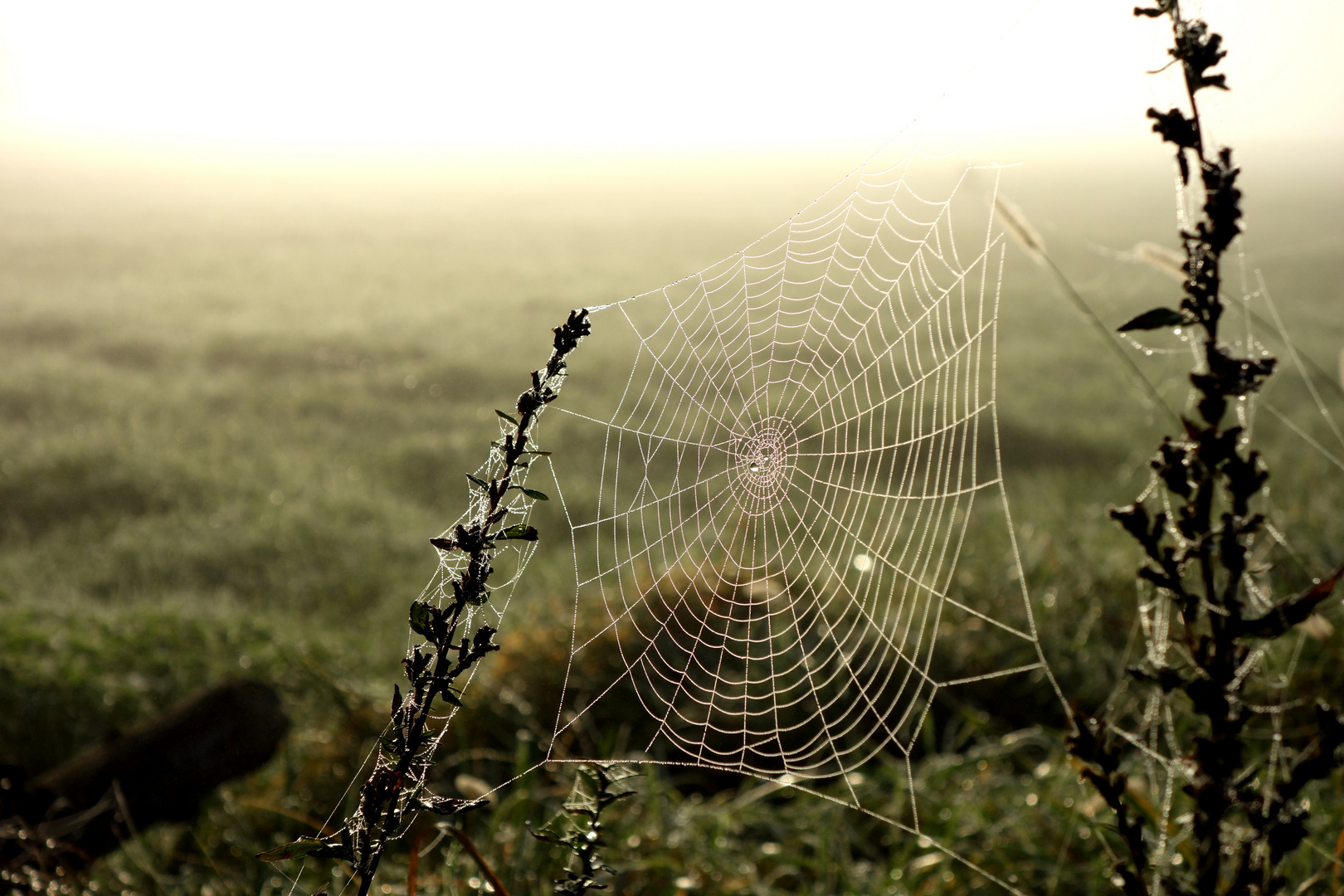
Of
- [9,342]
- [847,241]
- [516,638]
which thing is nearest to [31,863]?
[516,638]

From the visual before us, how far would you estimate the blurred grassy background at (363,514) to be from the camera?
11.3 ft

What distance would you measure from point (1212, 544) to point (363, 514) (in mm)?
7290

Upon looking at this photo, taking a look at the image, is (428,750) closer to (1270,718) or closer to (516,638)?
(516,638)

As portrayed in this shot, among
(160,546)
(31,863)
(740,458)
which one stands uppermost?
(740,458)

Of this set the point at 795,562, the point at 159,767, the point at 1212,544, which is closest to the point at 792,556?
the point at 795,562

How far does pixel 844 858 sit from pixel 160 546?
5.72 m

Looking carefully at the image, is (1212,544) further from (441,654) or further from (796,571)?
(796,571)

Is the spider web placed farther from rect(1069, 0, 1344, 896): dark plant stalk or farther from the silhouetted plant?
rect(1069, 0, 1344, 896): dark plant stalk

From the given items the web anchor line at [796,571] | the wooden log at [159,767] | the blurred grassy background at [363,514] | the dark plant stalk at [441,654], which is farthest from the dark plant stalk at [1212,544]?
the wooden log at [159,767]

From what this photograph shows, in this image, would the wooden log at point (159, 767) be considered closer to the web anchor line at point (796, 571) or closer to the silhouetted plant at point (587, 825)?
the web anchor line at point (796, 571)

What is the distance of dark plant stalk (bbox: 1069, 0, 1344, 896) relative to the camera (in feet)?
3.42

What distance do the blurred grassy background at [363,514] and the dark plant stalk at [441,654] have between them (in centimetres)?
118

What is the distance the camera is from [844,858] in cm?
306

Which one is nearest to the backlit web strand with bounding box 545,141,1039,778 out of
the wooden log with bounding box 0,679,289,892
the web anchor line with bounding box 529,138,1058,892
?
the web anchor line with bounding box 529,138,1058,892
